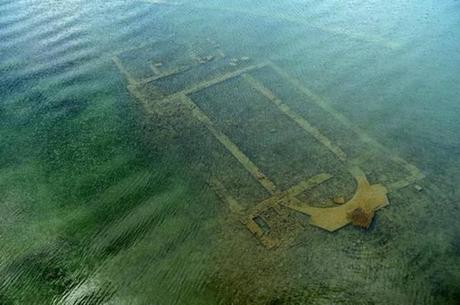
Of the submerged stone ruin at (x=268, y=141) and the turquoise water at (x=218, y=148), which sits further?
the submerged stone ruin at (x=268, y=141)

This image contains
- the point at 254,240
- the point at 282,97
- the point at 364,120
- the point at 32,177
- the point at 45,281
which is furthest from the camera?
the point at 282,97

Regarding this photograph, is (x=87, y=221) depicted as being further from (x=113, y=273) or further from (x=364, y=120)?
(x=364, y=120)

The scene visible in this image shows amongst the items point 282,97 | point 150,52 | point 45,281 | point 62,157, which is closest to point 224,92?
point 282,97

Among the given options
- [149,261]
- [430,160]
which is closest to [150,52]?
[149,261]

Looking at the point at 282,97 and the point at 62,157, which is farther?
the point at 282,97

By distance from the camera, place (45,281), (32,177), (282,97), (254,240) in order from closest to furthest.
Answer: (45,281), (254,240), (32,177), (282,97)

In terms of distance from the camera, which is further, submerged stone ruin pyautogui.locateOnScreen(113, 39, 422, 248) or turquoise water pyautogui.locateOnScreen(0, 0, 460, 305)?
submerged stone ruin pyautogui.locateOnScreen(113, 39, 422, 248)

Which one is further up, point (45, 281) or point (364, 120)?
point (364, 120)
